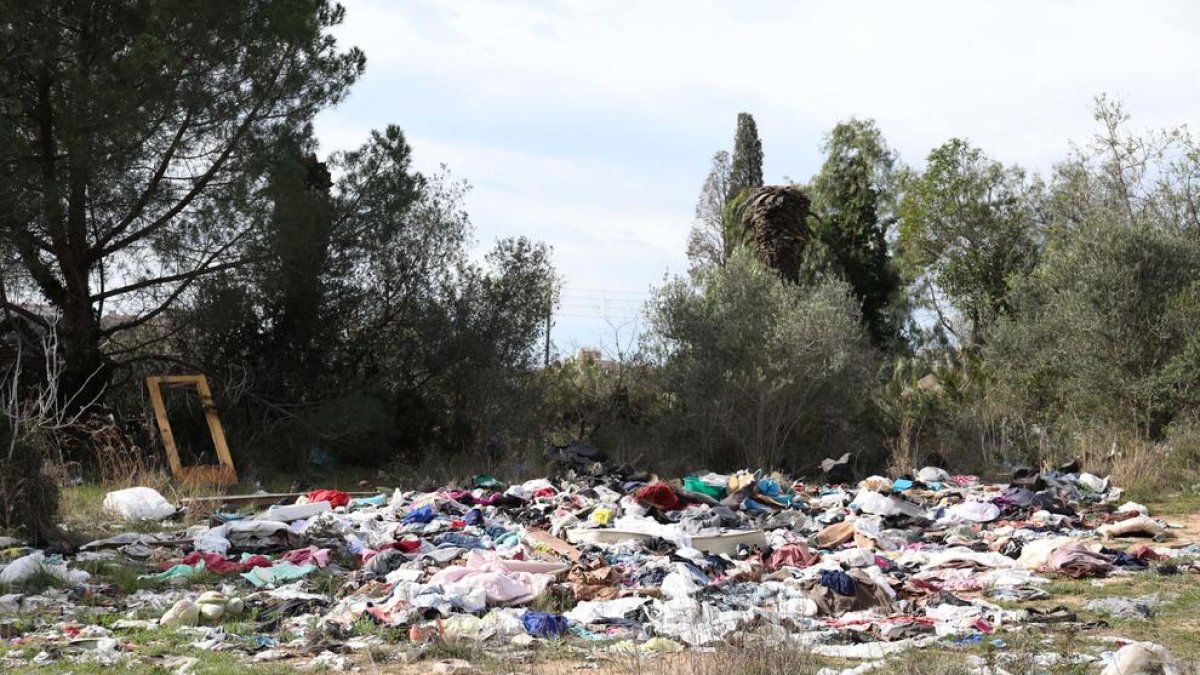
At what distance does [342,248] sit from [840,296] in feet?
25.5

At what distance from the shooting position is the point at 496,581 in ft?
25.3

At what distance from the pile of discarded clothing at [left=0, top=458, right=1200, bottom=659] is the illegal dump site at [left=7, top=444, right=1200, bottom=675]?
3 cm

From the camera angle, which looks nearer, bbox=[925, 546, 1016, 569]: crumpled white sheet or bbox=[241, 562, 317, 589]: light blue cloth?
bbox=[241, 562, 317, 589]: light blue cloth

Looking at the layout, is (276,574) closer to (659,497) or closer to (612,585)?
(612,585)

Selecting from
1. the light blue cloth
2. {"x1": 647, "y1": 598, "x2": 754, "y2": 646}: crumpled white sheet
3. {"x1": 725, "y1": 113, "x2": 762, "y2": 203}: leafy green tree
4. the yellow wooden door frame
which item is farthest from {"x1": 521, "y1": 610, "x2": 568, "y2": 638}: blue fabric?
{"x1": 725, "y1": 113, "x2": 762, "y2": 203}: leafy green tree

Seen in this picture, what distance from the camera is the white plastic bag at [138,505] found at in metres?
11.4

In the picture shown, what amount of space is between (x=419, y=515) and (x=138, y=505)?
2801mm

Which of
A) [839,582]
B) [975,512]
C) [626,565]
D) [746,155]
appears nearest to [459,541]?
[626,565]

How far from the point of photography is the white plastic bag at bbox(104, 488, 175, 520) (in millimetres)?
11391

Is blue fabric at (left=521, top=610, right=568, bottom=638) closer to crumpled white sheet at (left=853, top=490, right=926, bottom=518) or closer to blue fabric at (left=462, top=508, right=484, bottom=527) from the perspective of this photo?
blue fabric at (left=462, top=508, right=484, bottom=527)

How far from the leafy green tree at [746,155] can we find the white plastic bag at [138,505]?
33538mm

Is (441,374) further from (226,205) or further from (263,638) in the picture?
(263,638)

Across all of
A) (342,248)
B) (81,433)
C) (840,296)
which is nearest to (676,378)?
(840,296)

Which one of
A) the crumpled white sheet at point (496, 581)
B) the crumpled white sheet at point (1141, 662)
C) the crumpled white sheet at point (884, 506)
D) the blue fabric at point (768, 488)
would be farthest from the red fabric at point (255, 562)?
the crumpled white sheet at point (1141, 662)
